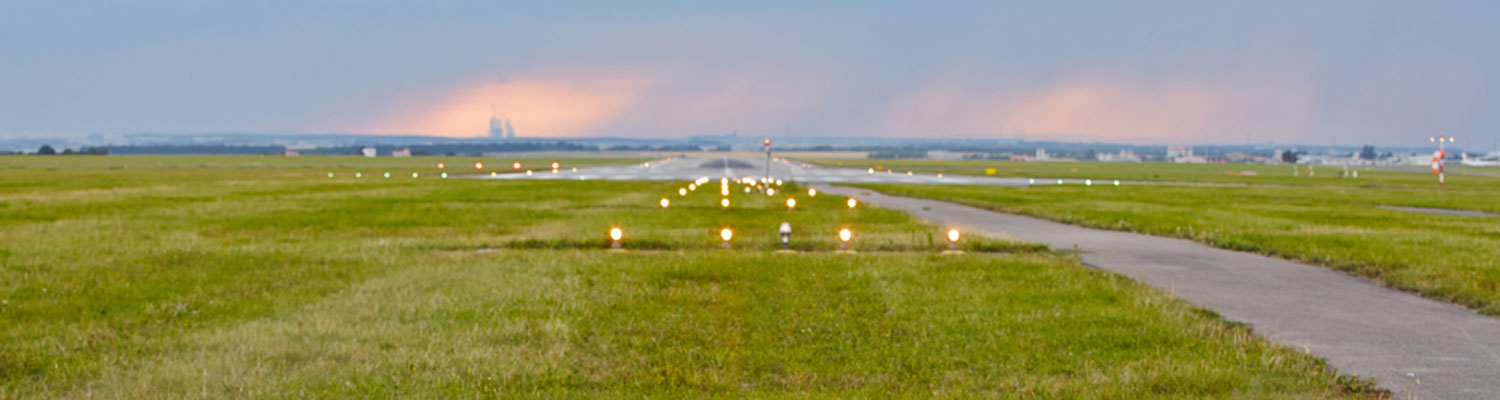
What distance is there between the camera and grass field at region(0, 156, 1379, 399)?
8.85 m

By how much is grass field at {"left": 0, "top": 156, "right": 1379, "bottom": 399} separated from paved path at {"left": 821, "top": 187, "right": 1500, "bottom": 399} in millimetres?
701

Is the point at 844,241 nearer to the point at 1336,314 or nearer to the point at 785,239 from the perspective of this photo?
the point at 785,239

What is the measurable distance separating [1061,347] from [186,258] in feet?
50.1

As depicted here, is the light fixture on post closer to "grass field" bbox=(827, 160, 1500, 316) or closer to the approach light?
the approach light

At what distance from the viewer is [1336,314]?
42.4 feet

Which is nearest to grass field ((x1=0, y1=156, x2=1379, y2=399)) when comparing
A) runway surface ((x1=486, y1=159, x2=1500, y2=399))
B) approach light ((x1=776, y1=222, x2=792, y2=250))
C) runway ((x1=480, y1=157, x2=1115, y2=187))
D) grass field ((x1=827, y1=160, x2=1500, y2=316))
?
approach light ((x1=776, y1=222, x2=792, y2=250))

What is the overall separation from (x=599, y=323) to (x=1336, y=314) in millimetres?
9200

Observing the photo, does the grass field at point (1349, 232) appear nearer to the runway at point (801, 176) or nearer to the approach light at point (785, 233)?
the approach light at point (785, 233)

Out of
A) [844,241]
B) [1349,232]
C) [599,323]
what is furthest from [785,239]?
[1349,232]

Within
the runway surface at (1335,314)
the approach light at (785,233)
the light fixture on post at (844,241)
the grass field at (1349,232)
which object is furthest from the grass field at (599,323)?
the grass field at (1349,232)

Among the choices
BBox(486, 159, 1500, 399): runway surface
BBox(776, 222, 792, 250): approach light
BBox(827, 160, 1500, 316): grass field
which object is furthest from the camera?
BBox(776, 222, 792, 250): approach light

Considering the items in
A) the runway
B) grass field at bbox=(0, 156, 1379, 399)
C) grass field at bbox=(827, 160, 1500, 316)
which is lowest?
the runway

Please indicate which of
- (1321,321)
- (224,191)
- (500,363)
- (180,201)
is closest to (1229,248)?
(1321,321)

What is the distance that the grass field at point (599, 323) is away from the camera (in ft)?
29.0
